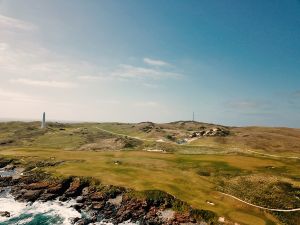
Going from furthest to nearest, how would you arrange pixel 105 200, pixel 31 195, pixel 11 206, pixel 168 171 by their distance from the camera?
pixel 168 171
pixel 31 195
pixel 105 200
pixel 11 206

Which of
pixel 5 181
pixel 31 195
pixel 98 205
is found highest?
pixel 5 181

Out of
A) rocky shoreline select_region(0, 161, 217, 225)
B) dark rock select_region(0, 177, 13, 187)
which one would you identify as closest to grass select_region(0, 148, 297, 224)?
rocky shoreline select_region(0, 161, 217, 225)

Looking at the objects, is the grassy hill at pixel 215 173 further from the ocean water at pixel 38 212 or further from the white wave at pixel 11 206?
the white wave at pixel 11 206

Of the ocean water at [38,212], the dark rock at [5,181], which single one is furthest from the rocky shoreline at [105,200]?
the ocean water at [38,212]

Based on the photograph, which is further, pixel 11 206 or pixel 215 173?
pixel 215 173

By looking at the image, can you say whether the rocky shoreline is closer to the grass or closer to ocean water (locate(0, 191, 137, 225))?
ocean water (locate(0, 191, 137, 225))

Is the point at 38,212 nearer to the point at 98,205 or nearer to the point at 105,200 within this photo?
the point at 98,205

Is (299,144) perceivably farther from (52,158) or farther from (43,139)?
(43,139)

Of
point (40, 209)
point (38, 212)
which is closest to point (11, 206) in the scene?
point (40, 209)
